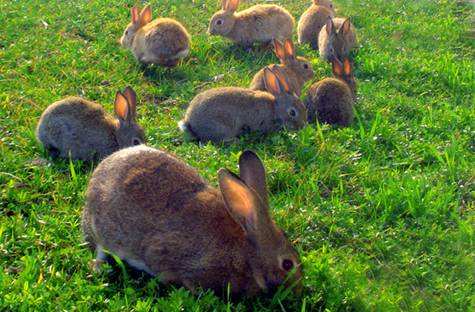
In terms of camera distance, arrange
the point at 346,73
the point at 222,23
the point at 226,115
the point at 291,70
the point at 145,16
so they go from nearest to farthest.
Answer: the point at 226,115 → the point at 346,73 → the point at 291,70 → the point at 145,16 → the point at 222,23

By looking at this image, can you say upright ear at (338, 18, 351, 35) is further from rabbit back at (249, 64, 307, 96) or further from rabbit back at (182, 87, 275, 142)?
rabbit back at (182, 87, 275, 142)

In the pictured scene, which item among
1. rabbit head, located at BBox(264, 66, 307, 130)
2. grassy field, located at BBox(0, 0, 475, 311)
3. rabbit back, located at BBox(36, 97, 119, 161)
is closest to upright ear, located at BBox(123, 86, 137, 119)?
rabbit back, located at BBox(36, 97, 119, 161)

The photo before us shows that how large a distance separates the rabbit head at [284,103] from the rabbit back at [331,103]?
16 cm

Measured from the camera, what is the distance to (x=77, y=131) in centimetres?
552

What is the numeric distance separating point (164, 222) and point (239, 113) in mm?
2799

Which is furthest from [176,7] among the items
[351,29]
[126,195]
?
[126,195]

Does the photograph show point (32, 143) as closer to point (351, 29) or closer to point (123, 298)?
point (123, 298)

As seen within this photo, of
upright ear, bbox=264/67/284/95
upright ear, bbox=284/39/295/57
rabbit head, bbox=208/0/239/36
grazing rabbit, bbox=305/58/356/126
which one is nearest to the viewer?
grazing rabbit, bbox=305/58/356/126

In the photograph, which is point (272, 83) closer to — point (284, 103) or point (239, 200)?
point (284, 103)

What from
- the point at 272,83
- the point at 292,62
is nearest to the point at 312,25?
the point at 292,62

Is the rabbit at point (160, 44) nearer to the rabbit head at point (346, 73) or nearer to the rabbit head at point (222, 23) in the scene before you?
the rabbit head at point (222, 23)

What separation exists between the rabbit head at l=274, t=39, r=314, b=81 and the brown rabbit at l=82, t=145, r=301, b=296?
4.04 meters

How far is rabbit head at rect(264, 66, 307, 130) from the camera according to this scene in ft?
21.0

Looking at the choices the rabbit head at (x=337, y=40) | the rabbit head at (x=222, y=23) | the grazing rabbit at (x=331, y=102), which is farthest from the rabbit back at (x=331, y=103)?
the rabbit head at (x=222, y=23)
